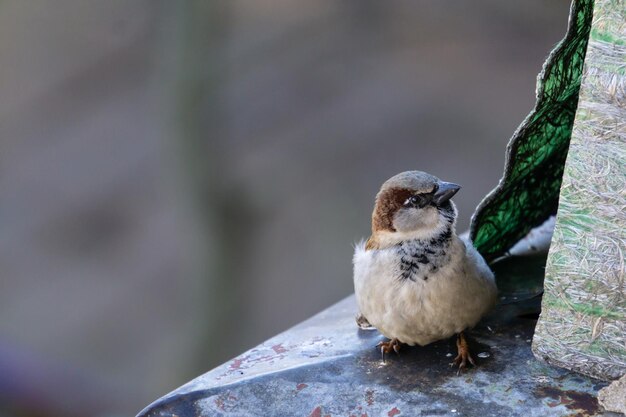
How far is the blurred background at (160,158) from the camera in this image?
6.24 meters

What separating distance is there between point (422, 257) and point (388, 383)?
11.7 inches

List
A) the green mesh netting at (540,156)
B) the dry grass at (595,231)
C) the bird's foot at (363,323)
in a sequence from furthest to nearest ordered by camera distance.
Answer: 1. the bird's foot at (363,323)
2. the green mesh netting at (540,156)
3. the dry grass at (595,231)

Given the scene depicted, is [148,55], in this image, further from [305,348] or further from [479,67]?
[305,348]

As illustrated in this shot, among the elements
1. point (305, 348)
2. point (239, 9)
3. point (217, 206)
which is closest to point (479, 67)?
point (239, 9)

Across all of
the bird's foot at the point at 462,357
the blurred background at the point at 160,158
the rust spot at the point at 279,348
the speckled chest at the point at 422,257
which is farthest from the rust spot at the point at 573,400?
the blurred background at the point at 160,158

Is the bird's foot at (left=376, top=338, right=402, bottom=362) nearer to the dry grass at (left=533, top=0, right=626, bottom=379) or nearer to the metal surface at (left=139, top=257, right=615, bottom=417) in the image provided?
the metal surface at (left=139, top=257, right=615, bottom=417)

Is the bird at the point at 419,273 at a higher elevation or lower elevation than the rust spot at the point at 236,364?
higher

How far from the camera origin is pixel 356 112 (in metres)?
6.98

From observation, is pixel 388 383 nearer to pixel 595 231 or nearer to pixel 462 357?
pixel 462 357

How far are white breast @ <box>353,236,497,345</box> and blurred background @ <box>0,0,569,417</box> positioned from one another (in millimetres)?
3349

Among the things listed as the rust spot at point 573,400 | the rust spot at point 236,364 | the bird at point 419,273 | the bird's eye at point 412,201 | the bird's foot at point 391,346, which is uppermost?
the bird's eye at point 412,201

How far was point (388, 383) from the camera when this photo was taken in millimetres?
2322

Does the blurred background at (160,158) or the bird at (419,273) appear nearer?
the bird at (419,273)

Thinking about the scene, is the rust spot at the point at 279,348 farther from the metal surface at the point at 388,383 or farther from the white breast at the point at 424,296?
the white breast at the point at 424,296
